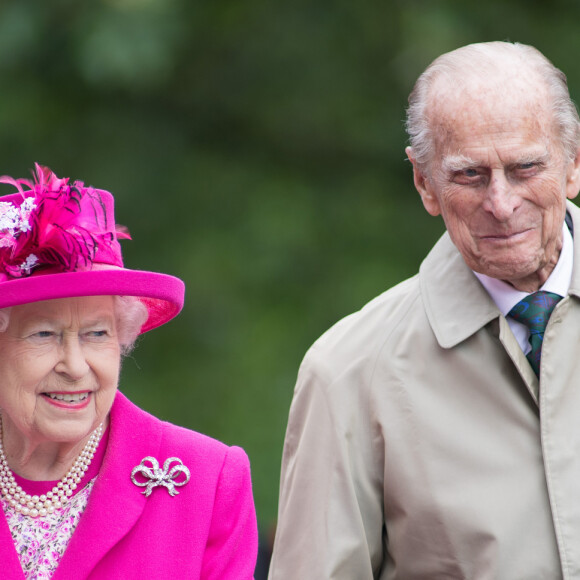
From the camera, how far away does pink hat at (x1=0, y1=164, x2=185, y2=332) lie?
11.3ft

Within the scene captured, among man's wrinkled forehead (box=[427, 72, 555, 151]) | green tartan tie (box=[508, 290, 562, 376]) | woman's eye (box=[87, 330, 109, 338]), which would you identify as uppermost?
man's wrinkled forehead (box=[427, 72, 555, 151])

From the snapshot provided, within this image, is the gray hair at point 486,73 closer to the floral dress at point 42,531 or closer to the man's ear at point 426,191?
the man's ear at point 426,191

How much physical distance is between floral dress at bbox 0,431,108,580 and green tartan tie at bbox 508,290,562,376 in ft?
4.09

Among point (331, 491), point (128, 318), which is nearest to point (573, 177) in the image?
point (331, 491)

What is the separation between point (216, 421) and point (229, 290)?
774 millimetres

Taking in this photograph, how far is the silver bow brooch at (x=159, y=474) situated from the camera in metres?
3.78

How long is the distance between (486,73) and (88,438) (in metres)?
1.44

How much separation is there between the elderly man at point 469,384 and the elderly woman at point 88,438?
28 centimetres

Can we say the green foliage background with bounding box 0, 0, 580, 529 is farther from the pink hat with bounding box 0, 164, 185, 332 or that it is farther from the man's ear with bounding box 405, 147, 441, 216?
the pink hat with bounding box 0, 164, 185, 332

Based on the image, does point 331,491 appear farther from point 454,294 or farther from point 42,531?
point 42,531

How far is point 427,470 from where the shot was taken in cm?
371

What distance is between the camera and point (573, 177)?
3.83m

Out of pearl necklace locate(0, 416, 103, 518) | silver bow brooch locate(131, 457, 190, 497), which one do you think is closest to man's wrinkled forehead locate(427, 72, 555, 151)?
silver bow brooch locate(131, 457, 190, 497)

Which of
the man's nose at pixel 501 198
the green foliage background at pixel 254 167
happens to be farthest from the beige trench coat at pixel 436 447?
the green foliage background at pixel 254 167
